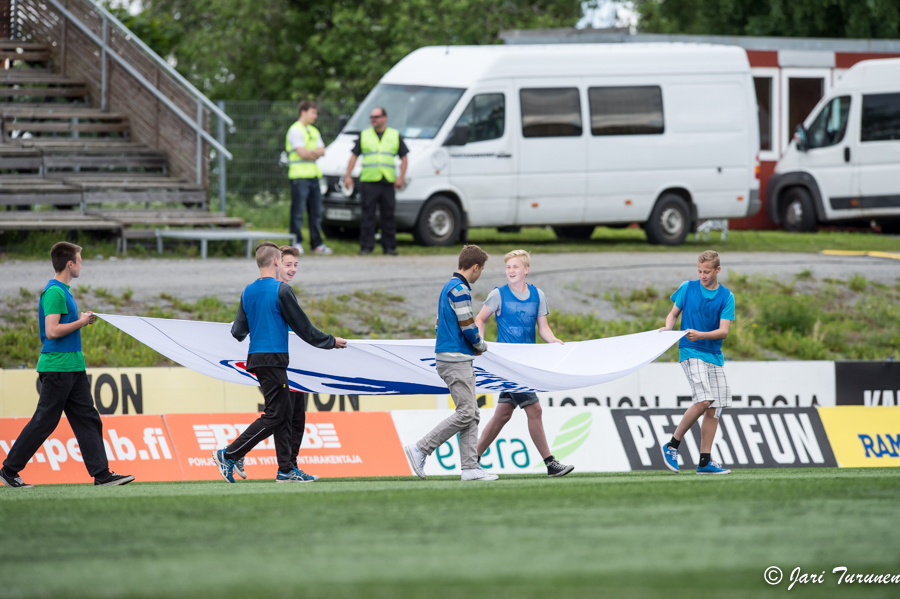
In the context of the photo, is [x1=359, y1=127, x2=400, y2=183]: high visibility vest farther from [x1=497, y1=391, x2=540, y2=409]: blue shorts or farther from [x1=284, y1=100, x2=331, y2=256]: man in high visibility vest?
[x1=497, y1=391, x2=540, y2=409]: blue shorts

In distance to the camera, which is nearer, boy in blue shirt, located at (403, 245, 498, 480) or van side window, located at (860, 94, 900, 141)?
boy in blue shirt, located at (403, 245, 498, 480)

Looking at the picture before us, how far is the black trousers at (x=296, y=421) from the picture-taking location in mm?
8859

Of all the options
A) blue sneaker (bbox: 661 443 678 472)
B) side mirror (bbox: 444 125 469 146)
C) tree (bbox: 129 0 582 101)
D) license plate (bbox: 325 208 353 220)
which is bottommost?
blue sneaker (bbox: 661 443 678 472)

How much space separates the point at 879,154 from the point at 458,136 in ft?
31.4

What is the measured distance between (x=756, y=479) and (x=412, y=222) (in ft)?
36.0

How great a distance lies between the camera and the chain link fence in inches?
888

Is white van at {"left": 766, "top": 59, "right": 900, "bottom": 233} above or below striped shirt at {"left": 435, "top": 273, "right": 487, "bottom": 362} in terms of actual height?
above

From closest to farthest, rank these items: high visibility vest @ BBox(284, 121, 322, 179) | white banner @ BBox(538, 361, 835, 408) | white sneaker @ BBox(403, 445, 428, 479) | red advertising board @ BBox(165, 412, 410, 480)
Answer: white sneaker @ BBox(403, 445, 428, 479) < red advertising board @ BBox(165, 412, 410, 480) < white banner @ BBox(538, 361, 835, 408) < high visibility vest @ BBox(284, 121, 322, 179)

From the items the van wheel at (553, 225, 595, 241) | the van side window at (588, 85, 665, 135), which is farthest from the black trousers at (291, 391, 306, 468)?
the van wheel at (553, 225, 595, 241)

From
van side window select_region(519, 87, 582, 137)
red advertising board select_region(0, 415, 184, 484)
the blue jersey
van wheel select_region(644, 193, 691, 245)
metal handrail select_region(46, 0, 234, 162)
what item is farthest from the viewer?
van wheel select_region(644, 193, 691, 245)

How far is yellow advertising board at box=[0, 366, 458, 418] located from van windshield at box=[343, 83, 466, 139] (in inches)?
303

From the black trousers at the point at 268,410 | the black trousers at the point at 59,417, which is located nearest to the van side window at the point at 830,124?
the black trousers at the point at 268,410

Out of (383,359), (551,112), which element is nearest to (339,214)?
(551,112)

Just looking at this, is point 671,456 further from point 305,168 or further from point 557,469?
point 305,168
